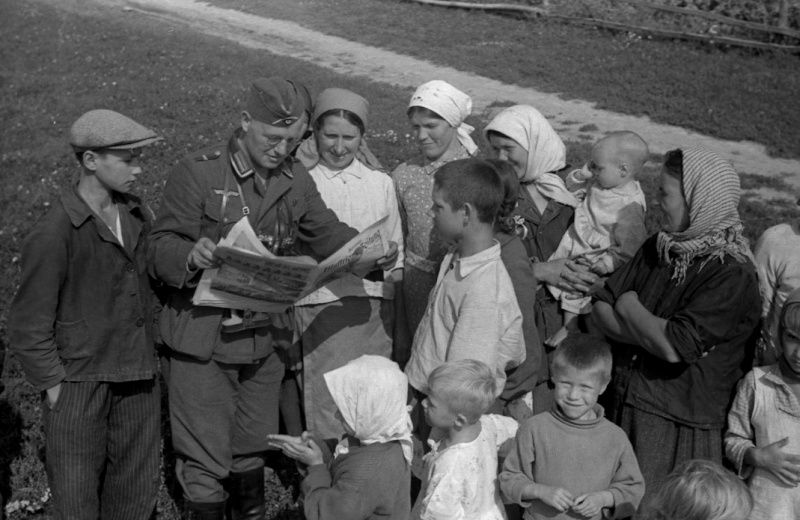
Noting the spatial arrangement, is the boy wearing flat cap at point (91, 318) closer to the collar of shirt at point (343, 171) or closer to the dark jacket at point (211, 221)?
the dark jacket at point (211, 221)

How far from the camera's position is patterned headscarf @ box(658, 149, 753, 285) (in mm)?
3902

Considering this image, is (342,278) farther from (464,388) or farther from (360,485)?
(360,485)

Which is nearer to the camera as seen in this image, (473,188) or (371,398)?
(371,398)

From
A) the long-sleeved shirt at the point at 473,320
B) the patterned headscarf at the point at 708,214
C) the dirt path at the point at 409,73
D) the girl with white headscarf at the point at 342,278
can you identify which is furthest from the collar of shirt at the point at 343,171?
the dirt path at the point at 409,73

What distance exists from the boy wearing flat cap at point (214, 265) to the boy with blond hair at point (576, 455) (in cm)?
120

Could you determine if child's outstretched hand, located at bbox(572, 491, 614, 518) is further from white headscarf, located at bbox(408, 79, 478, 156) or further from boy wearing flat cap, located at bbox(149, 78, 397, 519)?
white headscarf, located at bbox(408, 79, 478, 156)

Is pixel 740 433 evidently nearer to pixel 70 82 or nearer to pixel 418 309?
pixel 418 309

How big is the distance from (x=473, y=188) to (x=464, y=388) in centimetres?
97

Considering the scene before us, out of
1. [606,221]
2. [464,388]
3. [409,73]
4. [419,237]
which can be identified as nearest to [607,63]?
[409,73]

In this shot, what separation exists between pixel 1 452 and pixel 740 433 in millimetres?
4199

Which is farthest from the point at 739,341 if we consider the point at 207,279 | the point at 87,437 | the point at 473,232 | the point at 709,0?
the point at 709,0

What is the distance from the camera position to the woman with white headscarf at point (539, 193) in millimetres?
4840

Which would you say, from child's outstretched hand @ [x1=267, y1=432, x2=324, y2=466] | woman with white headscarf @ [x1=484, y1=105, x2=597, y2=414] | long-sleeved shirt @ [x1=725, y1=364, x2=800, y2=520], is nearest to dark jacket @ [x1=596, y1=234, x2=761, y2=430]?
long-sleeved shirt @ [x1=725, y1=364, x2=800, y2=520]

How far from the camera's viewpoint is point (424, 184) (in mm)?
5020
